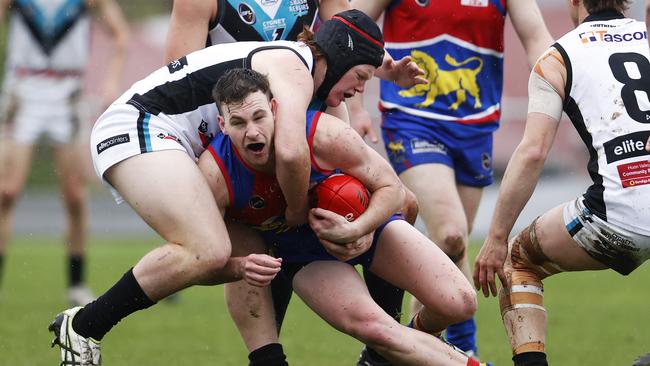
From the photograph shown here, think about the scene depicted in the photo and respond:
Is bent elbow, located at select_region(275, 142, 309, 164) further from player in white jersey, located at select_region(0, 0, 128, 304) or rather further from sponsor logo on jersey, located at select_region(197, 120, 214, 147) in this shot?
player in white jersey, located at select_region(0, 0, 128, 304)

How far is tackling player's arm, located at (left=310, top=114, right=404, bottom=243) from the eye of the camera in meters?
5.02

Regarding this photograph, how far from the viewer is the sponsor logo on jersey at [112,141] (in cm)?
513

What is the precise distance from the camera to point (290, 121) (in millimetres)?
4844

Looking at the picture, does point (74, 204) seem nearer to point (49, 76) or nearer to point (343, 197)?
point (49, 76)

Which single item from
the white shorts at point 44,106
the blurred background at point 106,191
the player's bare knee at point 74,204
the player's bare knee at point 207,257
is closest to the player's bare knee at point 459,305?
the player's bare knee at point 207,257

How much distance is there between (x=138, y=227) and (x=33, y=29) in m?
9.69

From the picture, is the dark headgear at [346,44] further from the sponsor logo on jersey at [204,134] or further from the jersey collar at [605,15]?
the jersey collar at [605,15]

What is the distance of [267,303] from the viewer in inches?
224

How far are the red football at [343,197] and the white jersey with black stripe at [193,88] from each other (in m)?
0.55

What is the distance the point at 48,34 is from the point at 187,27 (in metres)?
4.35

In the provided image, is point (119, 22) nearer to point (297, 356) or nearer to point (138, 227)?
point (297, 356)

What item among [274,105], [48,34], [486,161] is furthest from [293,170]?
[48,34]

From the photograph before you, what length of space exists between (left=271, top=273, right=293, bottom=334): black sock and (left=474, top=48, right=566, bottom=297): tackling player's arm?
111 centimetres

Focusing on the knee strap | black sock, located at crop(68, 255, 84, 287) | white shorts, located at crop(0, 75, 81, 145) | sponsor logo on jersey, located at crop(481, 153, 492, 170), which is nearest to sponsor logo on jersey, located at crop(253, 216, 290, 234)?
the knee strap
